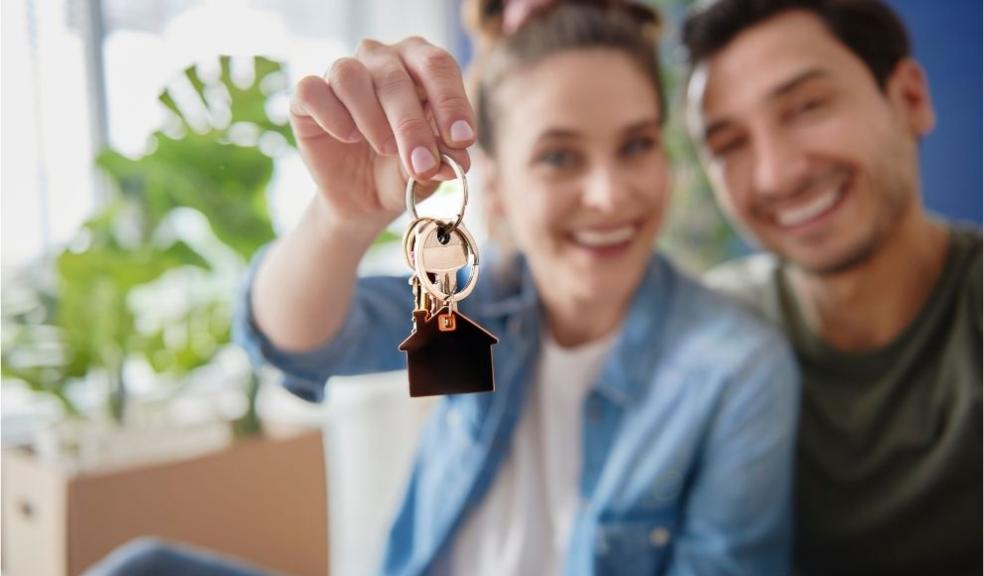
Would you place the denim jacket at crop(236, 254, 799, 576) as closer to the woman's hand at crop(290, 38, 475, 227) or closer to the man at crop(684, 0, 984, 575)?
the man at crop(684, 0, 984, 575)

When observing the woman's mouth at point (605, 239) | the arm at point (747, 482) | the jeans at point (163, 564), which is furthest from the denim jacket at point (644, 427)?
the jeans at point (163, 564)

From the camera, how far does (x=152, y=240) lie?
158 cm

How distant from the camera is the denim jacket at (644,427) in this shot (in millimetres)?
970

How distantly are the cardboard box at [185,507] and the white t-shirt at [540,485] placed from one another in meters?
0.64

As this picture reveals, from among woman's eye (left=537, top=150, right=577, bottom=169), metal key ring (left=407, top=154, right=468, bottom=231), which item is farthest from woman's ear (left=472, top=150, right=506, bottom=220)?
metal key ring (left=407, top=154, right=468, bottom=231)

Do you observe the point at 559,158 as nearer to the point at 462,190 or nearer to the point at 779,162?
the point at 779,162

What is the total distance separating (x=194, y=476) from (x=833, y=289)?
1.14 m

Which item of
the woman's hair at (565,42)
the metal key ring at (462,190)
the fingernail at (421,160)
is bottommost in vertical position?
the metal key ring at (462,190)

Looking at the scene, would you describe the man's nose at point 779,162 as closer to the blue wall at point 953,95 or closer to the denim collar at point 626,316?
the denim collar at point 626,316

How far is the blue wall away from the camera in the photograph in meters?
1.24

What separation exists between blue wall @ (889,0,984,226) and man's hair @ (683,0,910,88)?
10 centimetres

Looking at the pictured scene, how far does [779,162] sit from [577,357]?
14.7 inches

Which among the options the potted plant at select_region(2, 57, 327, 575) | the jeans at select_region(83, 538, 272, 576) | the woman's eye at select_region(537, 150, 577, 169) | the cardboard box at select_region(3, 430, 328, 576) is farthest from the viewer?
the potted plant at select_region(2, 57, 327, 575)

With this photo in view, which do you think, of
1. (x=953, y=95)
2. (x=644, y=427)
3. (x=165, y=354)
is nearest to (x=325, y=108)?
(x=644, y=427)
